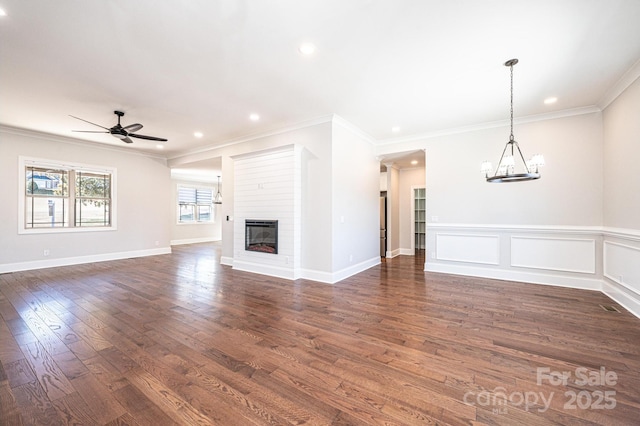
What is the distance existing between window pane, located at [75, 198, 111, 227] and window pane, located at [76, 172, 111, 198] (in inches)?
6.3

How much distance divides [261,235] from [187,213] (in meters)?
7.46

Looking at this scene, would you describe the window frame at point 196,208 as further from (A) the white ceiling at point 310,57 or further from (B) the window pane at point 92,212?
(A) the white ceiling at point 310,57

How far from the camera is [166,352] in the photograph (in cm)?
241

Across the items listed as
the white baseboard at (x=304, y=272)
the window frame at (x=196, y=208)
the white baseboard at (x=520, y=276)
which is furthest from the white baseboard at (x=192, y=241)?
the white baseboard at (x=520, y=276)

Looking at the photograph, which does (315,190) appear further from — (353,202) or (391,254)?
(391,254)

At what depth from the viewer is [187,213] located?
11.5 m

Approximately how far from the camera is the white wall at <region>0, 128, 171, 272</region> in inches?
223

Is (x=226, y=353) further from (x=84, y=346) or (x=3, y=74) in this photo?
(x=3, y=74)

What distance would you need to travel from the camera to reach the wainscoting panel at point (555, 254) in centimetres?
438

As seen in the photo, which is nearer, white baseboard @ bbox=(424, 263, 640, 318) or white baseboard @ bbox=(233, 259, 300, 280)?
white baseboard @ bbox=(424, 263, 640, 318)

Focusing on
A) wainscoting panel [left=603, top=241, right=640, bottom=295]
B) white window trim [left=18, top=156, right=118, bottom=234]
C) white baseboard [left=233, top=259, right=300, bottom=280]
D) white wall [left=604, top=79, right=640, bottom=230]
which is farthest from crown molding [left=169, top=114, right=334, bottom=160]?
wainscoting panel [left=603, top=241, right=640, bottom=295]

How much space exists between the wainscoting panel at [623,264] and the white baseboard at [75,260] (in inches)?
403

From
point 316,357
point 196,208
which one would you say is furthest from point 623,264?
point 196,208

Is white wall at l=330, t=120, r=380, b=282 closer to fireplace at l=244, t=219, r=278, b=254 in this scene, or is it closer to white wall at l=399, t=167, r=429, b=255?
fireplace at l=244, t=219, r=278, b=254
